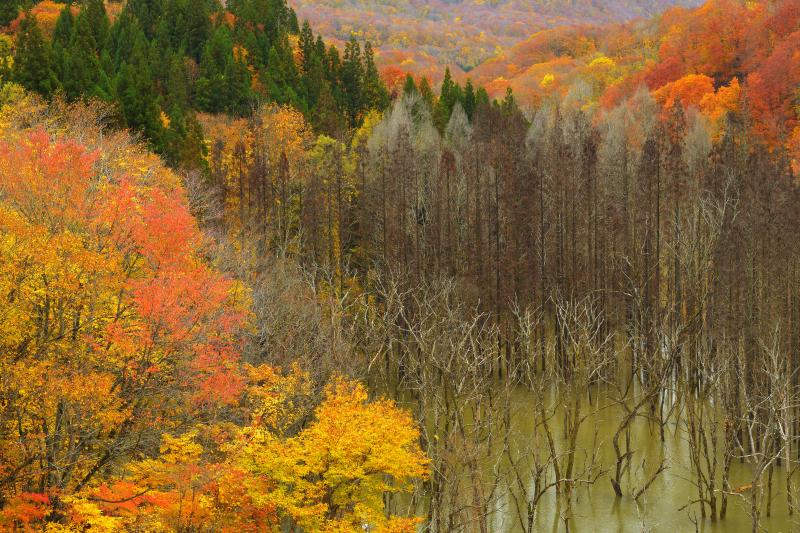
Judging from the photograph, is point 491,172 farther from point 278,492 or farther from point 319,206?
point 278,492

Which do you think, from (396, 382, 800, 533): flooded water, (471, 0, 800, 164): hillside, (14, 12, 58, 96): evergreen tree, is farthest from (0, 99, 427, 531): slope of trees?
(471, 0, 800, 164): hillside

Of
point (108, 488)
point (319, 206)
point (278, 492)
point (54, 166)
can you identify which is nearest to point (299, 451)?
point (278, 492)

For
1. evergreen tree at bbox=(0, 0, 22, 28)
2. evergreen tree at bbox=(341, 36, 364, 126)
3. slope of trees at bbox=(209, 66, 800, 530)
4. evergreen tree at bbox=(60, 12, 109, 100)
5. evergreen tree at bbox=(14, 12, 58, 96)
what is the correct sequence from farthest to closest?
evergreen tree at bbox=(341, 36, 364, 126) < evergreen tree at bbox=(0, 0, 22, 28) < evergreen tree at bbox=(60, 12, 109, 100) < evergreen tree at bbox=(14, 12, 58, 96) < slope of trees at bbox=(209, 66, 800, 530)

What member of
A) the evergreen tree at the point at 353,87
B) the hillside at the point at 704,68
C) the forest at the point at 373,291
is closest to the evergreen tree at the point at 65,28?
the forest at the point at 373,291

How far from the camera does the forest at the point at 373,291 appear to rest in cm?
2130

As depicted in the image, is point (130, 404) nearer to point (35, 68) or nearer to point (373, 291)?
point (373, 291)

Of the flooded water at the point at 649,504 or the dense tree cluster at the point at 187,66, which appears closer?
the flooded water at the point at 649,504

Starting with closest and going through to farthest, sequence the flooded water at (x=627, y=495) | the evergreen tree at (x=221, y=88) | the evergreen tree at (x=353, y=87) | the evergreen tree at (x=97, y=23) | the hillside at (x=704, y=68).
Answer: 1. the flooded water at (x=627, y=495)
2. the evergreen tree at (x=221, y=88)
3. the evergreen tree at (x=97, y=23)
4. the hillside at (x=704, y=68)
5. the evergreen tree at (x=353, y=87)

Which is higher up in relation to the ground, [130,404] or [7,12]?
[7,12]

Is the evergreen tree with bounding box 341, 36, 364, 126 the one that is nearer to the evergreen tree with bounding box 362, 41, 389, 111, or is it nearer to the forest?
the forest

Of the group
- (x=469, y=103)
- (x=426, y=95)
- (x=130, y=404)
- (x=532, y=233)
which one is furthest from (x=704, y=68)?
(x=130, y=404)

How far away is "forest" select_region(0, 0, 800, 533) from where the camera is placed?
69.9 feet

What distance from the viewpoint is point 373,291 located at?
1825 inches

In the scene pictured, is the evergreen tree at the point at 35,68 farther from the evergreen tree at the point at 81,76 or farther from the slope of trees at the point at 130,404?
the slope of trees at the point at 130,404
